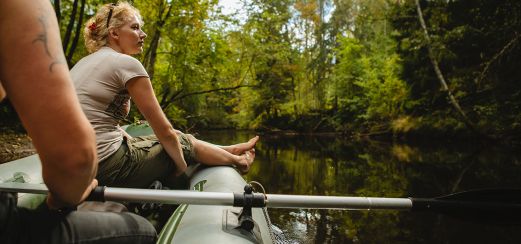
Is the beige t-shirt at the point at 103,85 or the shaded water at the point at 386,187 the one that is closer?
the beige t-shirt at the point at 103,85

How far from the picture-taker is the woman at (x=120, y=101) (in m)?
1.74

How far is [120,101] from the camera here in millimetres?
1874

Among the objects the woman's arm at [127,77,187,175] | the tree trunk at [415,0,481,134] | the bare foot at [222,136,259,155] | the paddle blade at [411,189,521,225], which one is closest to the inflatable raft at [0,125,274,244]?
the woman's arm at [127,77,187,175]

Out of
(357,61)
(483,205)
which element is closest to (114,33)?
(483,205)

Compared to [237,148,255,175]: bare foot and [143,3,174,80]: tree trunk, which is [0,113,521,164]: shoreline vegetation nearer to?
A: [143,3,174,80]: tree trunk

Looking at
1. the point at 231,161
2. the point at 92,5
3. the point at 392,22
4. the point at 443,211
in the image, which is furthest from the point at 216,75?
the point at 443,211

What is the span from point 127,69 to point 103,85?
140mm

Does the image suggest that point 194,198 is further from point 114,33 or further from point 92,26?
point 92,26

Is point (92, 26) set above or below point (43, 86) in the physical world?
above

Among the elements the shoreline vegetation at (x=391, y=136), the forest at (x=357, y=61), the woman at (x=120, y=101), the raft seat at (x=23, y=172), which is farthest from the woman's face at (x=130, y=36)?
the forest at (x=357, y=61)

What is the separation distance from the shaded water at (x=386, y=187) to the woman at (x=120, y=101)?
4.39ft

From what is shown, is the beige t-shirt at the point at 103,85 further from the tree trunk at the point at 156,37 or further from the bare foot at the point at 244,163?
the tree trunk at the point at 156,37

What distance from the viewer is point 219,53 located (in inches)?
411

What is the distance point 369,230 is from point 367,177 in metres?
2.49
